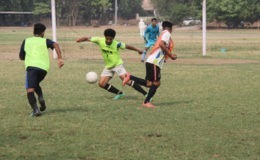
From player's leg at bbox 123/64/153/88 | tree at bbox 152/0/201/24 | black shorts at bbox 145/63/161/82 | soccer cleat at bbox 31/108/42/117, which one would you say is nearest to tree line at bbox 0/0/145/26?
tree at bbox 152/0/201/24

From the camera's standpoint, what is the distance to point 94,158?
6586mm

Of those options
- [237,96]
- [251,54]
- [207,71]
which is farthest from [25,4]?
[237,96]

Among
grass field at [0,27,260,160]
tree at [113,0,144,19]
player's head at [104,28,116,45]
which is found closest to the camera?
grass field at [0,27,260,160]

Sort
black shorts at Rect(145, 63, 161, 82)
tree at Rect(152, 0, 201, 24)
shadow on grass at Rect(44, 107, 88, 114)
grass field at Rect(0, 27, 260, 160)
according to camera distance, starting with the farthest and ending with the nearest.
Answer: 1. tree at Rect(152, 0, 201, 24)
2. black shorts at Rect(145, 63, 161, 82)
3. shadow on grass at Rect(44, 107, 88, 114)
4. grass field at Rect(0, 27, 260, 160)

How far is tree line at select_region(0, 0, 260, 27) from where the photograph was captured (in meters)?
79.8

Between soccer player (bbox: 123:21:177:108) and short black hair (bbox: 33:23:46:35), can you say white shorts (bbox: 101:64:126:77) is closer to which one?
soccer player (bbox: 123:21:177:108)

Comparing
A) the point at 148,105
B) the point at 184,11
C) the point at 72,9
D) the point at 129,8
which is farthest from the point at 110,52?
the point at 129,8

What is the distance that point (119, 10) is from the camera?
11112cm

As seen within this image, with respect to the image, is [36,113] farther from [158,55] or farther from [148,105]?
[158,55]

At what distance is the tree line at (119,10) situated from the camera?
7981cm

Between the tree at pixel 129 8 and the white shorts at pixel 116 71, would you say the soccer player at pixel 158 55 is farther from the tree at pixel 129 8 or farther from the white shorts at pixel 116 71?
the tree at pixel 129 8

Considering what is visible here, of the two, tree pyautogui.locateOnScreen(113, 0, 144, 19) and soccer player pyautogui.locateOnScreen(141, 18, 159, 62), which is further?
tree pyautogui.locateOnScreen(113, 0, 144, 19)

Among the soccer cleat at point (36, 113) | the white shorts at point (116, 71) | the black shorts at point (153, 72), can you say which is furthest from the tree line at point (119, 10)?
the soccer cleat at point (36, 113)

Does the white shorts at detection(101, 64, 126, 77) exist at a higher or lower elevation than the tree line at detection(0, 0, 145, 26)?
lower
